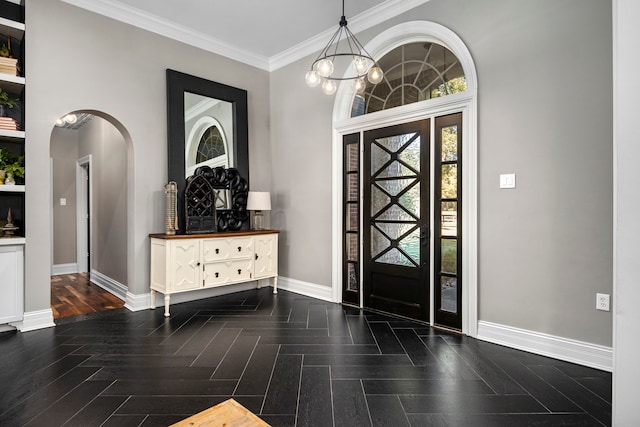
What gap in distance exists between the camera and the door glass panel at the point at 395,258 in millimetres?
3733

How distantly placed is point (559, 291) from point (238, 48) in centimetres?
448

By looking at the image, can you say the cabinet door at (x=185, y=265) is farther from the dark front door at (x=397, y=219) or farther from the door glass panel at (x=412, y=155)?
the door glass panel at (x=412, y=155)

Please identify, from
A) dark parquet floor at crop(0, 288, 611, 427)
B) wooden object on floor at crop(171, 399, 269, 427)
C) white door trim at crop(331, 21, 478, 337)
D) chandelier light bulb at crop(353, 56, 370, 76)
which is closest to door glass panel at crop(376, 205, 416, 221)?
white door trim at crop(331, 21, 478, 337)

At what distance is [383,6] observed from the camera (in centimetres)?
380

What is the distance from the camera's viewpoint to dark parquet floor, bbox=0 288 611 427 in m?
2.02

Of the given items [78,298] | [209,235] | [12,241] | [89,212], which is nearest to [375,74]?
[209,235]

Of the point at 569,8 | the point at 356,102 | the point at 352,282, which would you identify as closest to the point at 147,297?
the point at 352,282

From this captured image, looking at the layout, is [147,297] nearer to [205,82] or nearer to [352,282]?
[352,282]

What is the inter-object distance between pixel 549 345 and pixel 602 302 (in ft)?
1.66

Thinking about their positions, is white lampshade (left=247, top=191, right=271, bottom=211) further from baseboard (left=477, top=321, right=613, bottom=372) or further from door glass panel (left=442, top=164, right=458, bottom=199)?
baseboard (left=477, top=321, right=613, bottom=372)

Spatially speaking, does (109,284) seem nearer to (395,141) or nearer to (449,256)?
(395,141)

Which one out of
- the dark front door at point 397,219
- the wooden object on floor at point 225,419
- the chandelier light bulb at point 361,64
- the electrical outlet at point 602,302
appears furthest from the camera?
the dark front door at point 397,219

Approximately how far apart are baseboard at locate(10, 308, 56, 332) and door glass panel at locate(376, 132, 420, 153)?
3703mm

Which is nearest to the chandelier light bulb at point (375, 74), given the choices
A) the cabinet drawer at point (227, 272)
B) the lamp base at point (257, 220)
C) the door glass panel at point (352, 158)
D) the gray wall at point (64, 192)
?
the door glass panel at point (352, 158)
